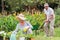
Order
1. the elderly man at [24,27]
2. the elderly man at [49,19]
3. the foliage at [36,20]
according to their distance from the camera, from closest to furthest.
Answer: the elderly man at [24,27]
the elderly man at [49,19]
the foliage at [36,20]

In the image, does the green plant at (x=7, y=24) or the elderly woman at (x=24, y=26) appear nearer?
the elderly woman at (x=24, y=26)

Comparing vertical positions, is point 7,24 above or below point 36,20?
above

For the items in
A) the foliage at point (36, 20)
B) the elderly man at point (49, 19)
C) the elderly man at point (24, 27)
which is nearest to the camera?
the elderly man at point (24, 27)

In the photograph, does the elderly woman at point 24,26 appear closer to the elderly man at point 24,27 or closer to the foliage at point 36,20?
the elderly man at point 24,27

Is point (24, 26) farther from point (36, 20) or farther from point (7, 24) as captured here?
point (36, 20)

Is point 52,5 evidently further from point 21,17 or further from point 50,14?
point 21,17


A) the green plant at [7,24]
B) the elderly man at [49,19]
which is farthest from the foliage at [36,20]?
the elderly man at [49,19]

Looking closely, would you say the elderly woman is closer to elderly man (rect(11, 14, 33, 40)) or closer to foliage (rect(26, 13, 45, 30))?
elderly man (rect(11, 14, 33, 40))

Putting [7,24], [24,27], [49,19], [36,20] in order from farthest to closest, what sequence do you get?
[36,20] → [7,24] → [49,19] → [24,27]

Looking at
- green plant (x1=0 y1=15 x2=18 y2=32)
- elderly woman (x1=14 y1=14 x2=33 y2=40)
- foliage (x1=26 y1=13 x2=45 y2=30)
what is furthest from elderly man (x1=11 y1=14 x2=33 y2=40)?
foliage (x1=26 y1=13 x2=45 y2=30)


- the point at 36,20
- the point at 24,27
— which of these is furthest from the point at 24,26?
the point at 36,20

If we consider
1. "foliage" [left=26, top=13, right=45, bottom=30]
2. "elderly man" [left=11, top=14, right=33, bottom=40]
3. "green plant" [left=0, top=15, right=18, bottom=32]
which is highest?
"elderly man" [left=11, top=14, right=33, bottom=40]

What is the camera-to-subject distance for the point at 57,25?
17.3m

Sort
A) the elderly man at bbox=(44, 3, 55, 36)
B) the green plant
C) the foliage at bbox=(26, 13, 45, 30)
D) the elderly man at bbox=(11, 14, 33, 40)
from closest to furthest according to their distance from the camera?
the elderly man at bbox=(11, 14, 33, 40) < the elderly man at bbox=(44, 3, 55, 36) < the green plant < the foliage at bbox=(26, 13, 45, 30)
